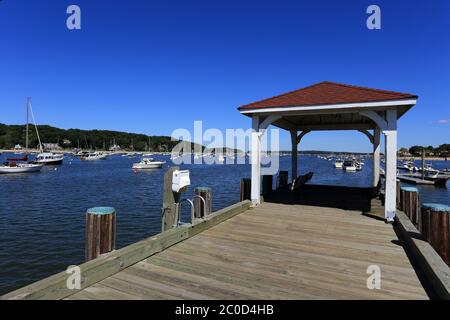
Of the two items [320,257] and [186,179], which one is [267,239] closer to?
[320,257]

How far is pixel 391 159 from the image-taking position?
7062 mm

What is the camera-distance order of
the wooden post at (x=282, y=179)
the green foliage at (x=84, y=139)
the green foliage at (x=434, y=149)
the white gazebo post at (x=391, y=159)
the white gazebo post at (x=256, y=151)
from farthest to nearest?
the green foliage at (x=84, y=139) < the green foliage at (x=434, y=149) < the wooden post at (x=282, y=179) < the white gazebo post at (x=256, y=151) < the white gazebo post at (x=391, y=159)

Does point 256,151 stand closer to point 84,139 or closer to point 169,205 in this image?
point 169,205

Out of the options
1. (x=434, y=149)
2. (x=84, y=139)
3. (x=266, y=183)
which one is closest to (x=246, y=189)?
(x=266, y=183)

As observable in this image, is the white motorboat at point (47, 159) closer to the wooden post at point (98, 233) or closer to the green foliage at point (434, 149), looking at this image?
the wooden post at point (98, 233)

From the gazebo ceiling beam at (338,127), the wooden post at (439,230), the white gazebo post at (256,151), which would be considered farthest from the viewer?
the gazebo ceiling beam at (338,127)

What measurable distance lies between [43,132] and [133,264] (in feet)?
665

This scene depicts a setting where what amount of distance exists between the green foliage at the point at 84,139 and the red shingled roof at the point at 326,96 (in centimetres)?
16697

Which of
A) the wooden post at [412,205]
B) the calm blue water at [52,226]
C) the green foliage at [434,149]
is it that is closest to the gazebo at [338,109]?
the wooden post at [412,205]

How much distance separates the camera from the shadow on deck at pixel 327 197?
9320 mm

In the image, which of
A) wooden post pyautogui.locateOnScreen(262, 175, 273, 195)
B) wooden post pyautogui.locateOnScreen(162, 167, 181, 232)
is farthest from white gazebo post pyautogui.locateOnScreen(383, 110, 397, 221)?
wooden post pyautogui.locateOnScreen(162, 167, 181, 232)

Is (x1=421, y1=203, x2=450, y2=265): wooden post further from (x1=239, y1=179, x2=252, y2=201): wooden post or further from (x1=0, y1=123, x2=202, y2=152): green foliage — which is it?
(x1=0, y1=123, x2=202, y2=152): green foliage

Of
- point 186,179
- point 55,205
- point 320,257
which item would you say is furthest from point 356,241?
point 55,205

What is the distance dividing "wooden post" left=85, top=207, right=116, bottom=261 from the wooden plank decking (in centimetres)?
53
